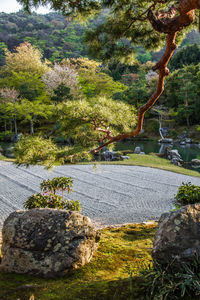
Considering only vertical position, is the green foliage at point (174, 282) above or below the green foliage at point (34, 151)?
below

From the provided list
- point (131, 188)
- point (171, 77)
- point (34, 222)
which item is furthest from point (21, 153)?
point (171, 77)

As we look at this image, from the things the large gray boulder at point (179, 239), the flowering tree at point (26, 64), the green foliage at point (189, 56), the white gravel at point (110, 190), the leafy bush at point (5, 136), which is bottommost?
the white gravel at point (110, 190)

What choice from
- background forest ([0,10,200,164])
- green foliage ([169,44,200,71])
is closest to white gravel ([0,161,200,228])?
background forest ([0,10,200,164])

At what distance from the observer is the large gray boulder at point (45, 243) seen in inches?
78.7

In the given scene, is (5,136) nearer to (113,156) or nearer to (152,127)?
(113,156)

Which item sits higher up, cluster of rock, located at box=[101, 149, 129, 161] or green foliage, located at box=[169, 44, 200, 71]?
green foliage, located at box=[169, 44, 200, 71]

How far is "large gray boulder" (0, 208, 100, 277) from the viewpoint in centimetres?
200

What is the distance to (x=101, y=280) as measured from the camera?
179 cm

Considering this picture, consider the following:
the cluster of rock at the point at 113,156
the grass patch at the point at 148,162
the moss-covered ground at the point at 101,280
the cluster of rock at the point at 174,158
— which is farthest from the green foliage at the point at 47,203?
the cluster of rock at the point at 174,158

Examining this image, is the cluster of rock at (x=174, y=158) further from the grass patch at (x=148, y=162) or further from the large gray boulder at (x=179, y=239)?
the large gray boulder at (x=179, y=239)

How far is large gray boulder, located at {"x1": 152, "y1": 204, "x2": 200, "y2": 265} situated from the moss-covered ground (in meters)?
0.25

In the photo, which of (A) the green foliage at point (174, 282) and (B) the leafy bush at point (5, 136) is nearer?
(A) the green foliage at point (174, 282)

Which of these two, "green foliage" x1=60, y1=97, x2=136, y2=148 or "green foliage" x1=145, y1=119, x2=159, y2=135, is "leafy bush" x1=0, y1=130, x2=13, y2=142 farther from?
"green foliage" x1=60, y1=97, x2=136, y2=148

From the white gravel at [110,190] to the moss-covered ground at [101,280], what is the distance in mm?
1272
